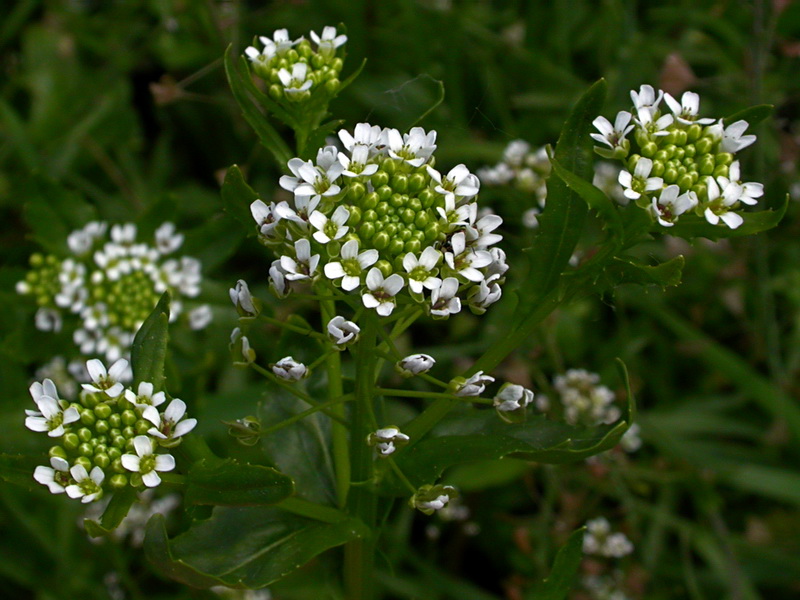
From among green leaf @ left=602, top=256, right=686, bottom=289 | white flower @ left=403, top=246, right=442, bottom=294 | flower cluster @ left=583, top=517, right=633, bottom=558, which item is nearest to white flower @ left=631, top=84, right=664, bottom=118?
green leaf @ left=602, top=256, right=686, bottom=289

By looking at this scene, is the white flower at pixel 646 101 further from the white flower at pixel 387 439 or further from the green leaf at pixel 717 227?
the white flower at pixel 387 439

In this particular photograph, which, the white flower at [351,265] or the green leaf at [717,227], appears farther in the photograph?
the green leaf at [717,227]

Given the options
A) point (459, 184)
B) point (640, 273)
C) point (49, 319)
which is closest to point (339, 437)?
point (459, 184)

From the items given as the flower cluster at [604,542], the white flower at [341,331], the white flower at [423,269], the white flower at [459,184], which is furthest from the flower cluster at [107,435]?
the flower cluster at [604,542]

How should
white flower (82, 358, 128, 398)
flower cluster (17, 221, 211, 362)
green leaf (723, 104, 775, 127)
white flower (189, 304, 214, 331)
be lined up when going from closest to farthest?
1. white flower (82, 358, 128, 398)
2. green leaf (723, 104, 775, 127)
3. flower cluster (17, 221, 211, 362)
4. white flower (189, 304, 214, 331)

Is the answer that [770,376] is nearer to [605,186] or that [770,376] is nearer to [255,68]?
[605,186]

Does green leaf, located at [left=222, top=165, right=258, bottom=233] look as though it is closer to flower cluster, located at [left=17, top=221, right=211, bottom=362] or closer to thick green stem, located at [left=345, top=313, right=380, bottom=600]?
thick green stem, located at [left=345, top=313, right=380, bottom=600]
